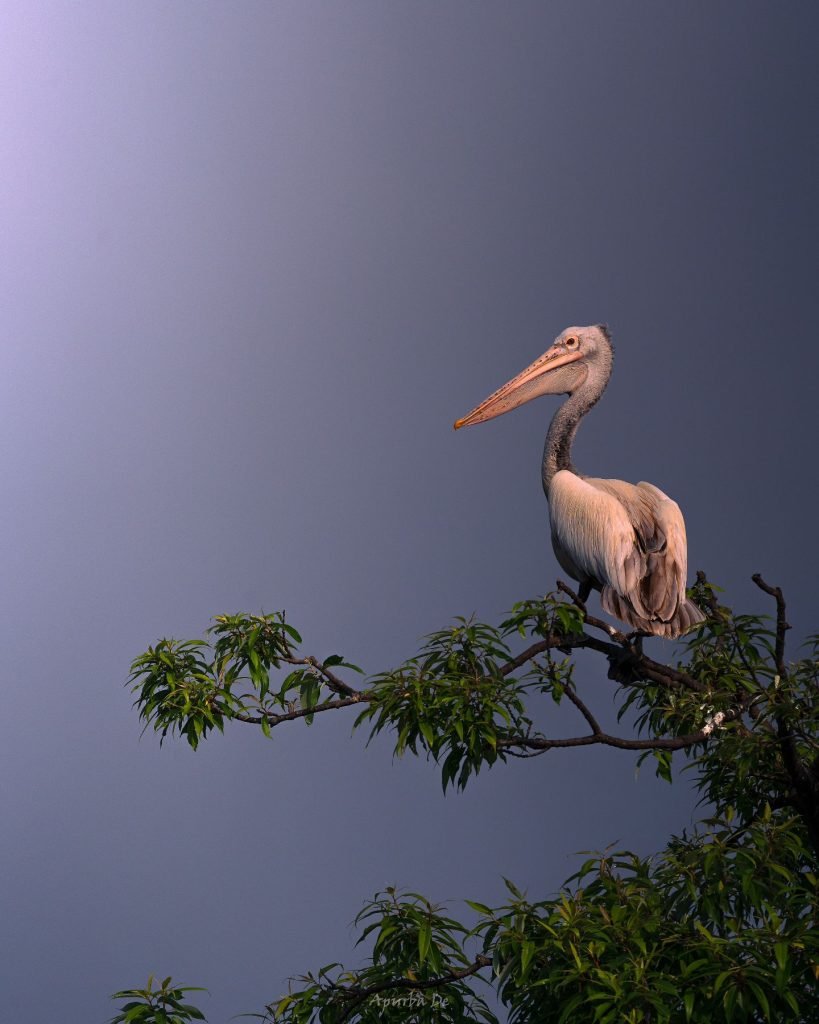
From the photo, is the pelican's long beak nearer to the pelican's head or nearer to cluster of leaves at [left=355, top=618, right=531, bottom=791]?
the pelican's head

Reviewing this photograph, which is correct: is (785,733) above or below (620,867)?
above

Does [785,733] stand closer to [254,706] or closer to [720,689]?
[720,689]

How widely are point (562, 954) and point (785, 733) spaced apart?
2.49 feet

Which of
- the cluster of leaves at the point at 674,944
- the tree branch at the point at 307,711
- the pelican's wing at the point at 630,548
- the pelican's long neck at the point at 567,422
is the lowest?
the cluster of leaves at the point at 674,944

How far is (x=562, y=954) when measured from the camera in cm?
254

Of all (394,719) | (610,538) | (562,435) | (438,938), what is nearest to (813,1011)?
(438,938)

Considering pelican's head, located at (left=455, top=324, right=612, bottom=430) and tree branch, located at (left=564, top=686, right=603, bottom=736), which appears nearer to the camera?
tree branch, located at (left=564, top=686, right=603, bottom=736)

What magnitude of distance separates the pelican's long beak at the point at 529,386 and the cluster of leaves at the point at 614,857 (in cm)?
86

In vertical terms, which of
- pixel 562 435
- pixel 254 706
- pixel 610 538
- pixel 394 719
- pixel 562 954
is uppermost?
pixel 562 435

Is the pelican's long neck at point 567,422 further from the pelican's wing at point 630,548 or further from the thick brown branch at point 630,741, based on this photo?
the thick brown branch at point 630,741

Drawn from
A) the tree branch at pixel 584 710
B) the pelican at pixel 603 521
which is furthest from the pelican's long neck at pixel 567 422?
the tree branch at pixel 584 710

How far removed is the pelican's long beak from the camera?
13.3ft

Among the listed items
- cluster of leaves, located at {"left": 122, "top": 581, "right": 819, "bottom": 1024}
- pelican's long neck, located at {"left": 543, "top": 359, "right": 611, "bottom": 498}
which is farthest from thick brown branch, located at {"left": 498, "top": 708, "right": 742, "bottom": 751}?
pelican's long neck, located at {"left": 543, "top": 359, "right": 611, "bottom": 498}

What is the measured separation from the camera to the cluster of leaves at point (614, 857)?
7.93ft
